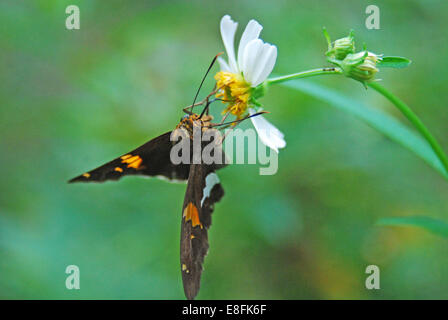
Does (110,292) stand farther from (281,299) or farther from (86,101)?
(86,101)

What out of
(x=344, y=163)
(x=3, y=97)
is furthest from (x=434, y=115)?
(x=3, y=97)

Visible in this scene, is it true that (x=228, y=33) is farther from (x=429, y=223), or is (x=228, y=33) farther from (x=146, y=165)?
(x=429, y=223)

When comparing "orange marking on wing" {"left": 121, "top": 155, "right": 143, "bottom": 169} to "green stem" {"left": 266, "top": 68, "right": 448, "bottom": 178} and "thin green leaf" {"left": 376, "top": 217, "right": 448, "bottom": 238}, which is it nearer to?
"green stem" {"left": 266, "top": 68, "right": 448, "bottom": 178}

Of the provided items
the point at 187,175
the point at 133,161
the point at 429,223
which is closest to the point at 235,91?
the point at 187,175

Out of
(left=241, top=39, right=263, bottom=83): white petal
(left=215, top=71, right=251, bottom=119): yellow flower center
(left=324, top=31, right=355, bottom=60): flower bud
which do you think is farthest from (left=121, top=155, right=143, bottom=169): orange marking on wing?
(left=324, top=31, right=355, bottom=60): flower bud

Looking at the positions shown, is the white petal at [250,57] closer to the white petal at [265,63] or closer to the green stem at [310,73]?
the white petal at [265,63]

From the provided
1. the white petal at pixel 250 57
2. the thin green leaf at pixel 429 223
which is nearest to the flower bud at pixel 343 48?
the white petal at pixel 250 57
